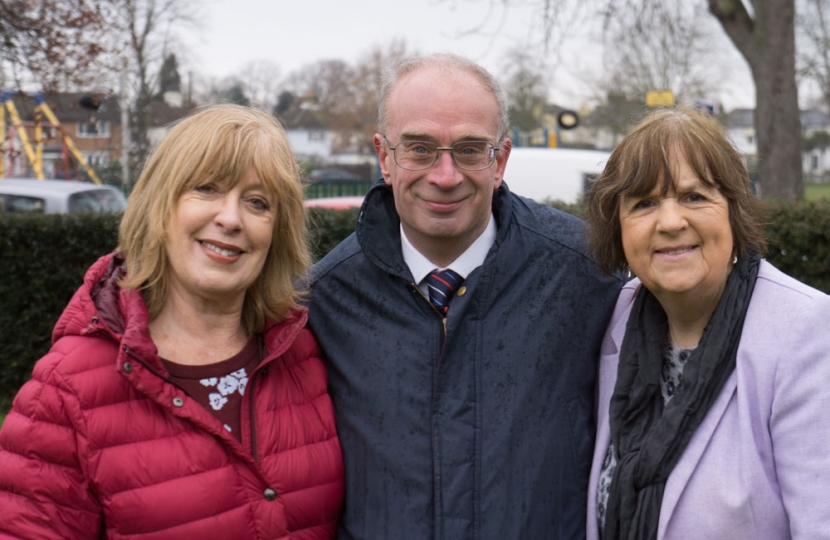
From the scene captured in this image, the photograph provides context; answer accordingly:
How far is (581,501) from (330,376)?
917 mm

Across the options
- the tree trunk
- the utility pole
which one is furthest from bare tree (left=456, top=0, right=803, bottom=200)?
the utility pole

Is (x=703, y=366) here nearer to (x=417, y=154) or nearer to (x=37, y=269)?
(x=417, y=154)

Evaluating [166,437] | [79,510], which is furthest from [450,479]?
[79,510]

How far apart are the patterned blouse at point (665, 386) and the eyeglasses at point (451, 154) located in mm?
841

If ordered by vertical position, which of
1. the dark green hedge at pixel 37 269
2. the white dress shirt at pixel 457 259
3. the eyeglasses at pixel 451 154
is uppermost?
the eyeglasses at pixel 451 154

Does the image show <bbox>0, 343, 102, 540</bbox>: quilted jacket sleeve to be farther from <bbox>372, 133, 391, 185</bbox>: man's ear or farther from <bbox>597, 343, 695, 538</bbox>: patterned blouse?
<bbox>597, 343, 695, 538</bbox>: patterned blouse

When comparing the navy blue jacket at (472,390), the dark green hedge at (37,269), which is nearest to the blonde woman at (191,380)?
the navy blue jacket at (472,390)

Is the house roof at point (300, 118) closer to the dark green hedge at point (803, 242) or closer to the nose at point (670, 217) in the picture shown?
the dark green hedge at point (803, 242)

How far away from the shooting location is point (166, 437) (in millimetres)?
2287

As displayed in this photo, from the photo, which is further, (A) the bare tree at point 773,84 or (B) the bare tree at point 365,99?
(B) the bare tree at point 365,99

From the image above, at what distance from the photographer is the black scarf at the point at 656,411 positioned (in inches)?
92.0

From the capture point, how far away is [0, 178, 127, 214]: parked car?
10516 mm

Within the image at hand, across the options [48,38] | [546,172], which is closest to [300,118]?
[546,172]

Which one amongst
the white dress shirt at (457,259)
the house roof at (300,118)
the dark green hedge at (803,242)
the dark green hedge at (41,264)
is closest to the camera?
the white dress shirt at (457,259)
